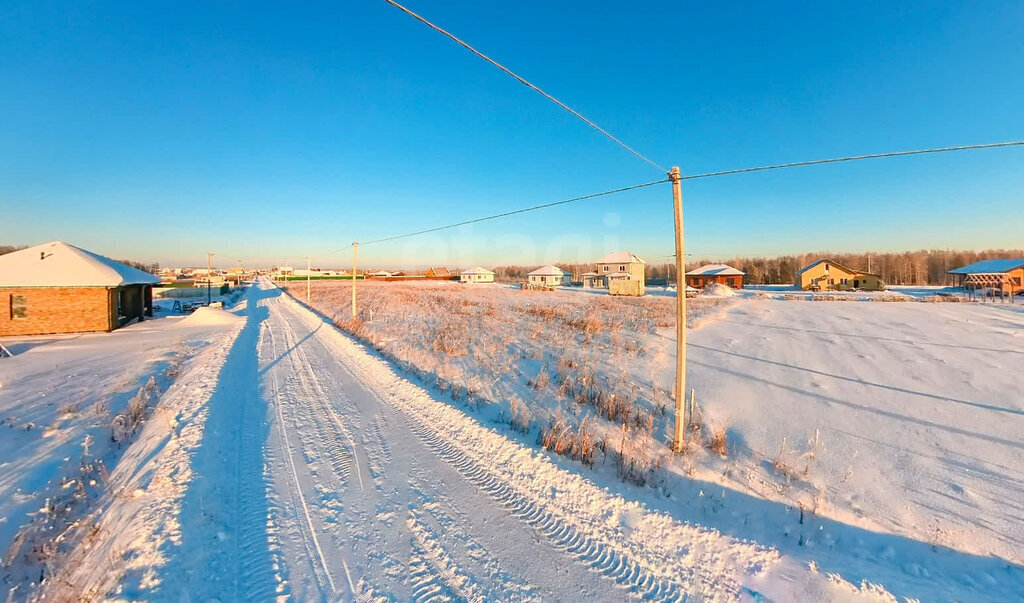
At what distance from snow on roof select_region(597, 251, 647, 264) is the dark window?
60.5 meters

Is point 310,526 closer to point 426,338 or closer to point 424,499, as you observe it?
point 424,499

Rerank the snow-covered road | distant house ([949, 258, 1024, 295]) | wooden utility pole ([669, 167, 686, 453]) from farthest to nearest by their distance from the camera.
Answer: distant house ([949, 258, 1024, 295])
wooden utility pole ([669, 167, 686, 453])
the snow-covered road

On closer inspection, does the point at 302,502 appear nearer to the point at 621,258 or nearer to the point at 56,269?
the point at 56,269

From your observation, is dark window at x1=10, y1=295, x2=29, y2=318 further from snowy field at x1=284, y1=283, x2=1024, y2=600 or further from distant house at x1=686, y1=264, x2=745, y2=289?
distant house at x1=686, y1=264, x2=745, y2=289

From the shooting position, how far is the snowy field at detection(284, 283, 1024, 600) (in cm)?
414

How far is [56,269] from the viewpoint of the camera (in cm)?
1861

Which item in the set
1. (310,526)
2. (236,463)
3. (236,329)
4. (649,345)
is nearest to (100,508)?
(236,463)

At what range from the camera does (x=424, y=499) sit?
4414 mm

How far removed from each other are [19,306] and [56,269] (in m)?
2.15

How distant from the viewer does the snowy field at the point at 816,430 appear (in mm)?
4137

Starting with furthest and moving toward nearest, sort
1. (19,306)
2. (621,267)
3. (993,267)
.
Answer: (621,267) < (993,267) < (19,306)

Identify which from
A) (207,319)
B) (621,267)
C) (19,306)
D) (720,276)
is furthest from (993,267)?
(19,306)

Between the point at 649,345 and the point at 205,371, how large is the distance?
13.3m

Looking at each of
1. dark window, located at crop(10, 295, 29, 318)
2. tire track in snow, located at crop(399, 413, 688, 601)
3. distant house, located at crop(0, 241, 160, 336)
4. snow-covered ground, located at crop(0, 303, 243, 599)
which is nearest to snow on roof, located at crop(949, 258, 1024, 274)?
tire track in snow, located at crop(399, 413, 688, 601)
